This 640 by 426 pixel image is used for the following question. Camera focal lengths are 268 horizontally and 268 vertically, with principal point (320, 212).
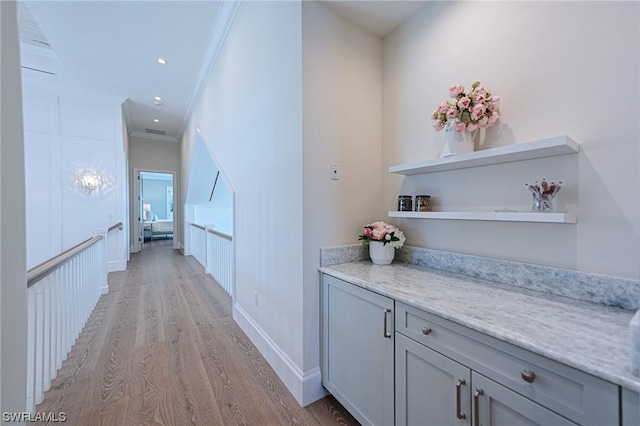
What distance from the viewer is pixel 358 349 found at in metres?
1.46

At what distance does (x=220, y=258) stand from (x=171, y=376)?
212 centimetres

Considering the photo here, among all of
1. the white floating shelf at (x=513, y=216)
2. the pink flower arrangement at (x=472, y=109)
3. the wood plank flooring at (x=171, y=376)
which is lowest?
the wood plank flooring at (x=171, y=376)

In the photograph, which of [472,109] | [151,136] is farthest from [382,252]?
[151,136]

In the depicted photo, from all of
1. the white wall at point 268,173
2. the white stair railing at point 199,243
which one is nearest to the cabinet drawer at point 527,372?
the white wall at point 268,173

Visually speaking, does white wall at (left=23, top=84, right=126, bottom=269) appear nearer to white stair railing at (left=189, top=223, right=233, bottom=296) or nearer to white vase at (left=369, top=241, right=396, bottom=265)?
white stair railing at (left=189, top=223, right=233, bottom=296)

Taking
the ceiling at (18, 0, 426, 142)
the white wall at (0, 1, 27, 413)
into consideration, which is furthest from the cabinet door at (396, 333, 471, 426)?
the ceiling at (18, 0, 426, 142)

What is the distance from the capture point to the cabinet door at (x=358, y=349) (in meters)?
1.29

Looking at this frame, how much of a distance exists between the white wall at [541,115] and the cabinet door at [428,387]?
0.72m

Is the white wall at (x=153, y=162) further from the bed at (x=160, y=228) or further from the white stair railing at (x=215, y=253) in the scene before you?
the bed at (x=160, y=228)

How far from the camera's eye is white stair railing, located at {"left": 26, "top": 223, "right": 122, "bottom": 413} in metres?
1.50

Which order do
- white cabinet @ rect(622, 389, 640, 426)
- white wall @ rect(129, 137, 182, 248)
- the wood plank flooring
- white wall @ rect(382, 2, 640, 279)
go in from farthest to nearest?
white wall @ rect(129, 137, 182, 248)
the wood plank flooring
white wall @ rect(382, 2, 640, 279)
white cabinet @ rect(622, 389, 640, 426)

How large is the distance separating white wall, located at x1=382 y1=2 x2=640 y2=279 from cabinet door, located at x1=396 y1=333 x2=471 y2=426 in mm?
715

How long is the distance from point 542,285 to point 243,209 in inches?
92.1

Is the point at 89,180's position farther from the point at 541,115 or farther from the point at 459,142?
the point at 541,115
